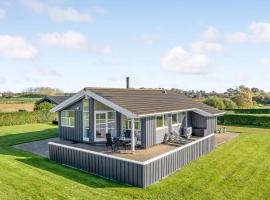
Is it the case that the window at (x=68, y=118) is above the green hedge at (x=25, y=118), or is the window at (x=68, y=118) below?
above

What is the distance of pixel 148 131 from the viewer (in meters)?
16.8

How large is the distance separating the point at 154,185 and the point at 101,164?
118 inches

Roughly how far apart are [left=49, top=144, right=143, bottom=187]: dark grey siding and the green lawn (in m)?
0.44

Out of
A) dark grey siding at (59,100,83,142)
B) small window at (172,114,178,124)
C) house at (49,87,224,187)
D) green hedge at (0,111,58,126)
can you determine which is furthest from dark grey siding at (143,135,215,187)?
green hedge at (0,111,58,126)

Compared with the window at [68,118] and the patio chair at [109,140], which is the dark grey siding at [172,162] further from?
the window at [68,118]

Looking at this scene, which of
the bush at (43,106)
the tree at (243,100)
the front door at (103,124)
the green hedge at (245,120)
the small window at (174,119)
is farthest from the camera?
the tree at (243,100)

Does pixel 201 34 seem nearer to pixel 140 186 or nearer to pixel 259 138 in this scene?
A: pixel 259 138

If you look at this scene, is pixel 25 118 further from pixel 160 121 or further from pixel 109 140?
pixel 160 121

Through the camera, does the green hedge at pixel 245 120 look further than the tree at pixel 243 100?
No

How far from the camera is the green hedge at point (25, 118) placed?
3406 centimetres

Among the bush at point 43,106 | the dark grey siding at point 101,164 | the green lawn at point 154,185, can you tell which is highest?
the bush at point 43,106

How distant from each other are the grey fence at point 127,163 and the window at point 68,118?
3.99m

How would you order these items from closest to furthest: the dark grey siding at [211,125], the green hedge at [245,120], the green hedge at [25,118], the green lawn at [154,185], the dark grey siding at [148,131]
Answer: the green lawn at [154,185]
the dark grey siding at [148,131]
the dark grey siding at [211,125]
the green hedge at [25,118]
the green hedge at [245,120]

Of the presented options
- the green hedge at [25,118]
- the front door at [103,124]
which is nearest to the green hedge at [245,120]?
the front door at [103,124]
